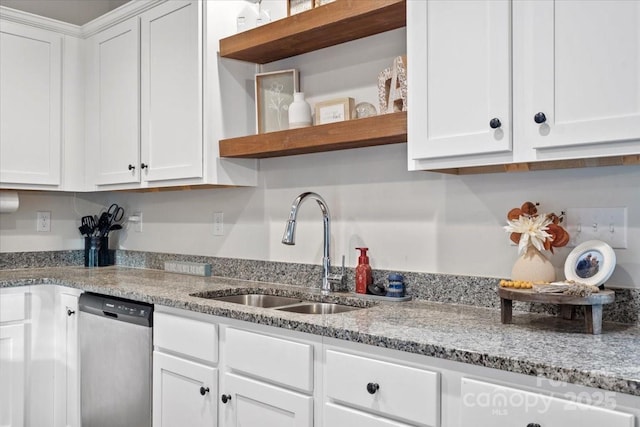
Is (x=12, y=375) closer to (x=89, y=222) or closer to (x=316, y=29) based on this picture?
(x=89, y=222)

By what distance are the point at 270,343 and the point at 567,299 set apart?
88 centimetres

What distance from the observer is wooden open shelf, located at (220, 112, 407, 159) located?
1.98 meters

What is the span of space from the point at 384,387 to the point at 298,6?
1.62m

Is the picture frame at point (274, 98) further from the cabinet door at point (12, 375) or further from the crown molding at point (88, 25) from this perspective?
the cabinet door at point (12, 375)

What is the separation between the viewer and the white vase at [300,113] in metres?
2.39

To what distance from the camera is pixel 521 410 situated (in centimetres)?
→ 123

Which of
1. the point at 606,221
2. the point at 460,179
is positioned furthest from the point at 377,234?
the point at 606,221

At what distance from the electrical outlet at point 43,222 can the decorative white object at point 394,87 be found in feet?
8.04

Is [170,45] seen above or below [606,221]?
above

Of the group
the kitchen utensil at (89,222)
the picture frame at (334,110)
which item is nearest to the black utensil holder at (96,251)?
the kitchen utensil at (89,222)

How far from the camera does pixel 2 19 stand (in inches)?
120

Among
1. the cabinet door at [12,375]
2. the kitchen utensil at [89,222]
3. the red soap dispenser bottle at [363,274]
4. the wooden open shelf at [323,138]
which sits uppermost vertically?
the wooden open shelf at [323,138]

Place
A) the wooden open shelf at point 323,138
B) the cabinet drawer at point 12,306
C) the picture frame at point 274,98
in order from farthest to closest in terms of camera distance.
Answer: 1. the cabinet drawer at point 12,306
2. the picture frame at point 274,98
3. the wooden open shelf at point 323,138

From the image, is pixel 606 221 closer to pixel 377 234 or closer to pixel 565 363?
pixel 565 363
